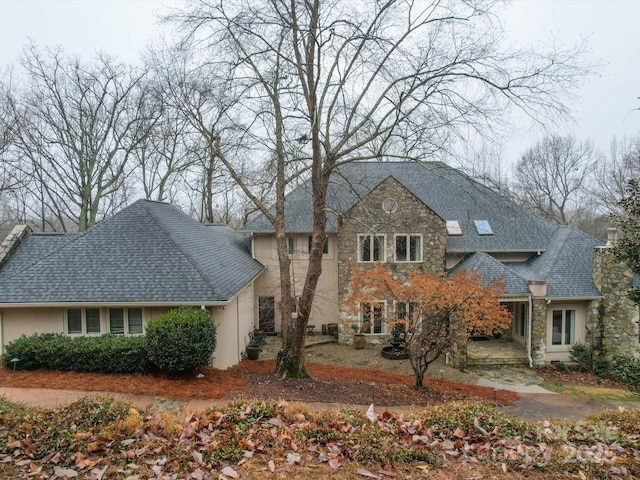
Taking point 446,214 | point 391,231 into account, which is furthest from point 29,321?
point 446,214

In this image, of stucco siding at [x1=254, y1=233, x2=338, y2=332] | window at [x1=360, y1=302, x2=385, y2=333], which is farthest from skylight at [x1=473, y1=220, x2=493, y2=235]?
stucco siding at [x1=254, y1=233, x2=338, y2=332]

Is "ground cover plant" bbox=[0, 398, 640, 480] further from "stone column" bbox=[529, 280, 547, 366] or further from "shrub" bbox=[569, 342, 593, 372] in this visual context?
"shrub" bbox=[569, 342, 593, 372]

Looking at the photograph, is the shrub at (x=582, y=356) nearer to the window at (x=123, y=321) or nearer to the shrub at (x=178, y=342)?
the shrub at (x=178, y=342)

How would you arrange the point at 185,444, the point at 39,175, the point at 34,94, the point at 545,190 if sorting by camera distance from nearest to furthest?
the point at 185,444 < the point at 34,94 < the point at 39,175 < the point at 545,190

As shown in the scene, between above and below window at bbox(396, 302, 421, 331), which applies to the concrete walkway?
below

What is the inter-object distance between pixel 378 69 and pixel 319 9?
6.48 feet

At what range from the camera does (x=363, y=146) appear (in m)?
10.3

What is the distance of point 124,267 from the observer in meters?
11.9

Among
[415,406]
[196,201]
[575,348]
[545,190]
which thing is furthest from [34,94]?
[545,190]

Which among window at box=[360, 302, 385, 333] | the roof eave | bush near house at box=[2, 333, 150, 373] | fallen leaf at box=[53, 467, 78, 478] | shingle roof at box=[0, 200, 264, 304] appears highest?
shingle roof at box=[0, 200, 264, 304]

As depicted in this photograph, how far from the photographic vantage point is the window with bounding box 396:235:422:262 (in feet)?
55.7

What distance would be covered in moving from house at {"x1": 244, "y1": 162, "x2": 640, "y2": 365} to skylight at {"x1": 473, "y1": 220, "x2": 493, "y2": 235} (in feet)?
0.15

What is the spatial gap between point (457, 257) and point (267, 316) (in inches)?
359

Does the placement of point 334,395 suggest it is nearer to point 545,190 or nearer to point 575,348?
point 575,348
